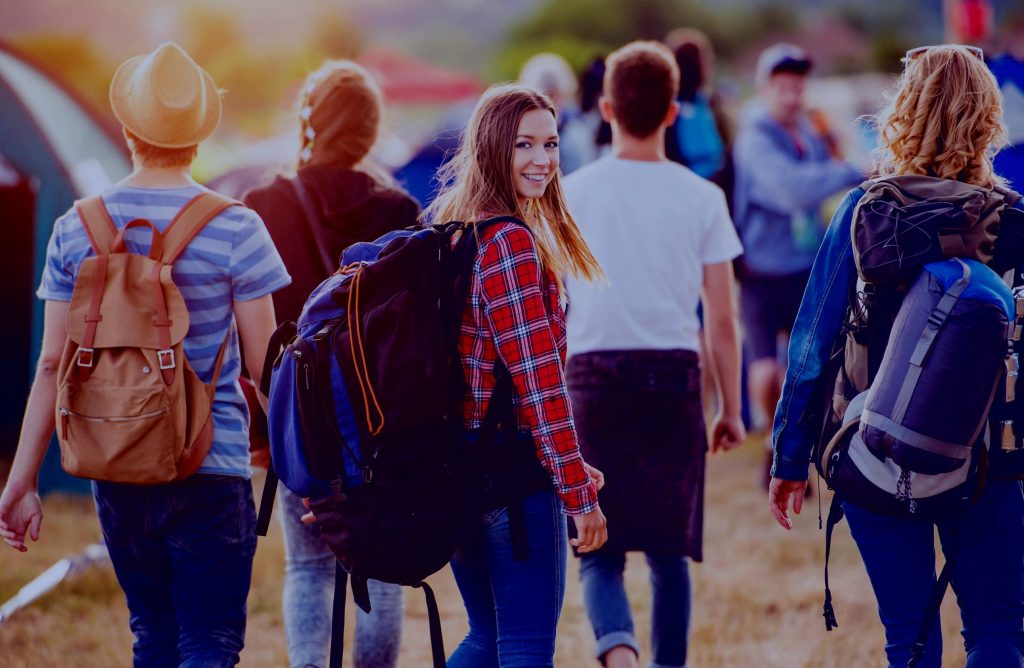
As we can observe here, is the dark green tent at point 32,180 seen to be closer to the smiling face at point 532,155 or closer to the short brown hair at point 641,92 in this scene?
the short brown hair at point 641,92

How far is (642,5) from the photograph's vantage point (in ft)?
308

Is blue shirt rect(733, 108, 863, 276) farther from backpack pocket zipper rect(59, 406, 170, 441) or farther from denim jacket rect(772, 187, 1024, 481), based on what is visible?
backpack pocket zipper rect(59, 406, 170, 441)

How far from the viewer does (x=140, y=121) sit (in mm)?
2820

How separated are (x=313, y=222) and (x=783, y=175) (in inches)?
123

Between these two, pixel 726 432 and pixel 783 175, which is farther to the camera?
pixel 783 175

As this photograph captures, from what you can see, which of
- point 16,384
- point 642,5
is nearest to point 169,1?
point 642,5

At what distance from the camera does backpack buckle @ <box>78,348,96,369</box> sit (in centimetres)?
268

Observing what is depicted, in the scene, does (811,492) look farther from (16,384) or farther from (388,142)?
(16,384)

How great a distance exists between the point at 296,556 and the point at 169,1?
309 feet

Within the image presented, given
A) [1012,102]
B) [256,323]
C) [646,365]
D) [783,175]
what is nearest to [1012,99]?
[1012,102]

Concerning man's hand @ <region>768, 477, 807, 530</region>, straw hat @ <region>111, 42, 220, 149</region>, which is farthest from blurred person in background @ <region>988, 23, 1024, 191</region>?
straw hat @ <region>111, 42, 220, 149</region>

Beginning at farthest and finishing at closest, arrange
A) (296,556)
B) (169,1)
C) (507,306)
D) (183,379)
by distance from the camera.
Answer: (169,1)
(296,556)
(183,379)
(507,306)

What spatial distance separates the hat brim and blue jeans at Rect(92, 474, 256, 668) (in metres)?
0.78

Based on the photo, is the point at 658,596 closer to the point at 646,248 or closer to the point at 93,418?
the point at 646,248
